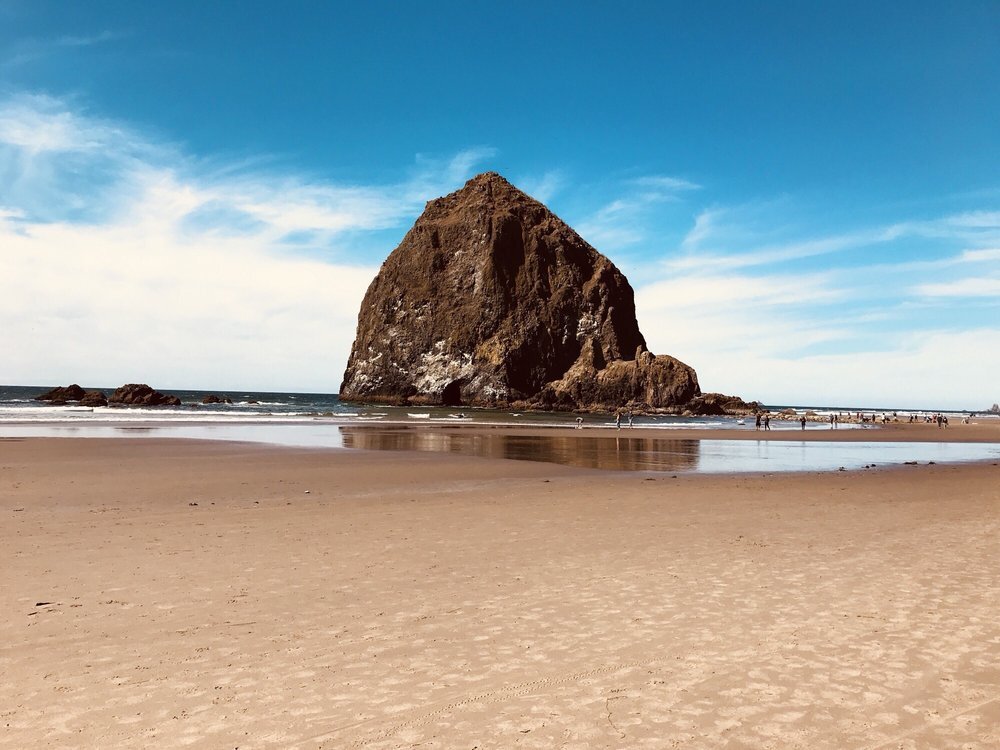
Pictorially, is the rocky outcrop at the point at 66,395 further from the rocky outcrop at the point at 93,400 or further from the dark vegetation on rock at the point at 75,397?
the rocky outcrop at the point at 93,400

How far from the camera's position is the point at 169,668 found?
213 inches

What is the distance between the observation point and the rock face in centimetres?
11250

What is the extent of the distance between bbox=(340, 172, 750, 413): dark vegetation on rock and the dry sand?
9704 cm

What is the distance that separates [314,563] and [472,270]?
11581 cm

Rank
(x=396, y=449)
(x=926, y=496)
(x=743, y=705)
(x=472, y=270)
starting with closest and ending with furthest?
1. (x=743, y=705)
2. (x=926, y=496)
3. (x=396, y=449)
4. (x=472, y=270)

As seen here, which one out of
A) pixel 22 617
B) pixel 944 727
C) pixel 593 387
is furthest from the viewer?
pixel 593 387

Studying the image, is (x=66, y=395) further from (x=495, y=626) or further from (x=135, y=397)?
(x=495, y=626)

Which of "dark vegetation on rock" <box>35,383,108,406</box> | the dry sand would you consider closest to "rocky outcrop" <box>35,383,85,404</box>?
"dark vegetation on rock" <box>35,383,108,406</box>

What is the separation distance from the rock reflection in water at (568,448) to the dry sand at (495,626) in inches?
457

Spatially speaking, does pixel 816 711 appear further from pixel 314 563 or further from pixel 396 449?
pixel 396 449

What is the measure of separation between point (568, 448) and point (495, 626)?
2731 centimetres

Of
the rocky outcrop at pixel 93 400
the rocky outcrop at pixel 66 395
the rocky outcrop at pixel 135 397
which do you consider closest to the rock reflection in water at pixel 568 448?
the rocky outcrop at pixel 93 400

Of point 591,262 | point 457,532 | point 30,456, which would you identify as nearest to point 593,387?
point 591,262

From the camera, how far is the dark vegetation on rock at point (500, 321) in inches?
4414
